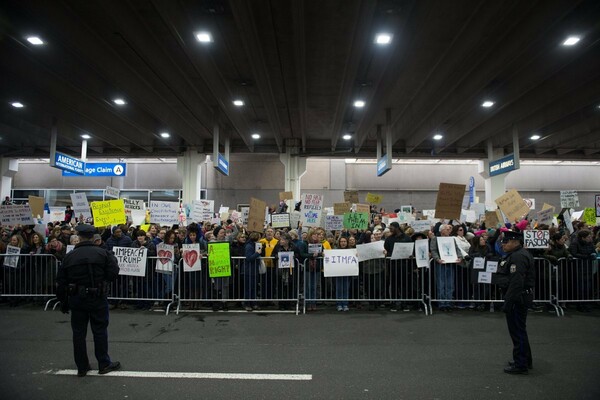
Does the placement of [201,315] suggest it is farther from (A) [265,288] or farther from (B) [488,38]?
(B) [488,38]

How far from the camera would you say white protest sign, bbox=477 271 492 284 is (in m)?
9.12

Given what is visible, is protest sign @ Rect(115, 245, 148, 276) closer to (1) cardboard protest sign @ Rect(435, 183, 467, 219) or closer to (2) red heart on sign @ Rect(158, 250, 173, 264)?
(2) red heart on sign @ Rect(158, 250, 173, 264)

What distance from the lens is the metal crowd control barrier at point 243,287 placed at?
9453 mm

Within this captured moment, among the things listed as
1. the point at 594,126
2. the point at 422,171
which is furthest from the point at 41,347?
the point at 422,171

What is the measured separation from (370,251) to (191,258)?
3.99 m

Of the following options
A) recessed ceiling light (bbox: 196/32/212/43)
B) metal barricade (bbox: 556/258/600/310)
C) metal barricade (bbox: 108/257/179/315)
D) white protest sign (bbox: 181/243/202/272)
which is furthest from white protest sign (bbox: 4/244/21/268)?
metal barricade (bbox: 556/258/600/310)

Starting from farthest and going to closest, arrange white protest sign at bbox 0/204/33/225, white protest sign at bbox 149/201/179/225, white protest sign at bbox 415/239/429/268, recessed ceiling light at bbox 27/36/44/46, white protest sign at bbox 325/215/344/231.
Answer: white protest sign at bbox 325/215/344/231, white protest sign at bbox 149/201/179/225, white protest sign at bbox 0/204/33/225, recessed ceiling light at bbox 27/36/44/46, white protest sign at bbox 415/239/429/268

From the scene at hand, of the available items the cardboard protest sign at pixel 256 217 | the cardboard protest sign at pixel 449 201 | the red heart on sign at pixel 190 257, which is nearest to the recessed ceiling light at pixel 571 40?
the cardboard protest sign at pixel 449 201

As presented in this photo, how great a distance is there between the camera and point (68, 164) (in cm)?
1844

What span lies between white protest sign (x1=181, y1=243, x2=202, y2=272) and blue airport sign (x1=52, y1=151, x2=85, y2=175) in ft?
37.3

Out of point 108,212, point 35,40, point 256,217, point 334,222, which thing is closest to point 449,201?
point 334,222

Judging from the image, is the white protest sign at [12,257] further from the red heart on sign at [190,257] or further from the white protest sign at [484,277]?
the white protest sign at [484,277]

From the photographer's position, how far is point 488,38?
9.98 metres

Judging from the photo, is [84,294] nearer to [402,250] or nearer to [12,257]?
[12,257]
